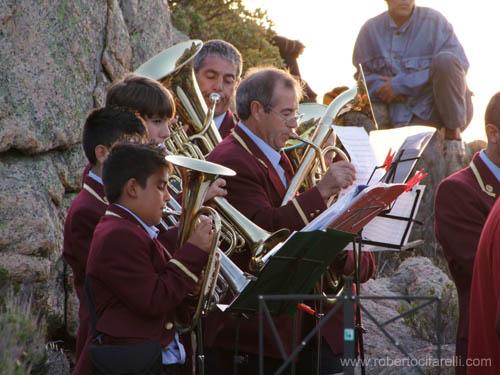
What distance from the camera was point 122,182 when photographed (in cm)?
484

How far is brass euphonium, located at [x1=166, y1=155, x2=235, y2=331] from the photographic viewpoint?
484cm

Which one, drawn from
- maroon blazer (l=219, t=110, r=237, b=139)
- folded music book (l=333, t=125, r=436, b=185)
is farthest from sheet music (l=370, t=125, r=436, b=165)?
maroon blazer (l=219, t=110, r=237, b=139)

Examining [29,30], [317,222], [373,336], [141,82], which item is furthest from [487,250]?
[29,30]

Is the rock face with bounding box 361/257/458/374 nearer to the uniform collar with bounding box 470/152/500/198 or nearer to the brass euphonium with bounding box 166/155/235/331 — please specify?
the uniform collar with bounding box 470/152/500/198

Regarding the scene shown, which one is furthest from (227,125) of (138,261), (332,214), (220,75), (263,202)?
(138,261)

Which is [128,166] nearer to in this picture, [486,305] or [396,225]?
[396,225]

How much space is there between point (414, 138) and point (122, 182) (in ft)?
4.88

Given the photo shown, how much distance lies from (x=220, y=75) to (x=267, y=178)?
128 centimetres

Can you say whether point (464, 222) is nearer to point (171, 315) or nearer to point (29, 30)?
point (171, 315)

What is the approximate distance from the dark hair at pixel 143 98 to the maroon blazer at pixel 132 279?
0.86 metres

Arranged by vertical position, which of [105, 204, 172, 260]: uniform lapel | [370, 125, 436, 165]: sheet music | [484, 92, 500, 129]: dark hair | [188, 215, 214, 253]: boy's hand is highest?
[484, 92, 500, 129]: dark hair

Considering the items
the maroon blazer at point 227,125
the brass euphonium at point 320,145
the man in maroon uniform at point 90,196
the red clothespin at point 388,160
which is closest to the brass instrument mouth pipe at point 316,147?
the brass euphonium at point 320,145

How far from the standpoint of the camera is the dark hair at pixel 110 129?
5301 mm

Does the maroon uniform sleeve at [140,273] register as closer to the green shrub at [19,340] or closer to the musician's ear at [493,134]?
the green shrub at [19,340]
